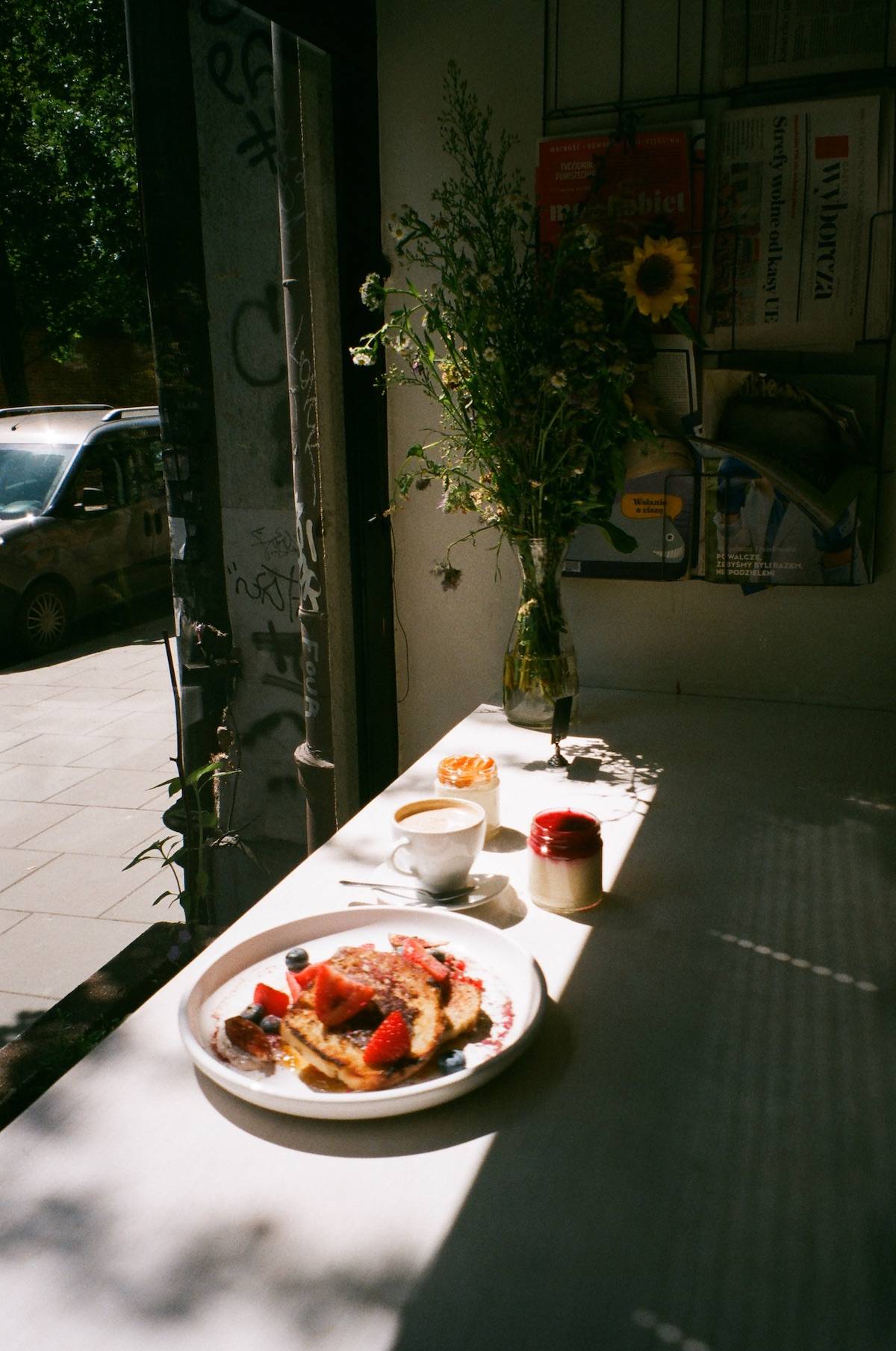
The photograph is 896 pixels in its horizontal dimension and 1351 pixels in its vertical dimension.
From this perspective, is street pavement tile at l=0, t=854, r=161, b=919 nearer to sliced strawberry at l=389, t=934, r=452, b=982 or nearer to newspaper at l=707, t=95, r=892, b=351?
sliced strawberry at l=389, t=934, r=452, b=982

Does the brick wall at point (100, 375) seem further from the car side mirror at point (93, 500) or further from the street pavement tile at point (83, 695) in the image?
the street pavement tile at point (83, 695)

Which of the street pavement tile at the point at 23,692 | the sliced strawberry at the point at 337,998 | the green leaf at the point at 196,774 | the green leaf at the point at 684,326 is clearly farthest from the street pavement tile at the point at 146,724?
the sliced strawberry at the point at 337,998

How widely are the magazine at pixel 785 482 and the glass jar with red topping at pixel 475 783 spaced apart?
88cm

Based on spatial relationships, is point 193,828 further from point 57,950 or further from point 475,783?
point 475,783

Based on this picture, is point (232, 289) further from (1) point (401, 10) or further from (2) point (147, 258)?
(1) point (401, 10)

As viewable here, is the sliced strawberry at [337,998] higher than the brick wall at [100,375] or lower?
lower

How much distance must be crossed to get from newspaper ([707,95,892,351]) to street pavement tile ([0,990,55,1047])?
241 cm

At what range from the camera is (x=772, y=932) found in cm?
119

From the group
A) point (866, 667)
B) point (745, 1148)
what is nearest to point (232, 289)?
point (866, 667)

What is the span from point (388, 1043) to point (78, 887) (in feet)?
9.64

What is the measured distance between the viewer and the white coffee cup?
1.23 m

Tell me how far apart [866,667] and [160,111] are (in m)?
1.88

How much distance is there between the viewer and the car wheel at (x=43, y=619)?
655 cm

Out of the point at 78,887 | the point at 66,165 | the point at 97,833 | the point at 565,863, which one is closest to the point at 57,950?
the point at 78,887
